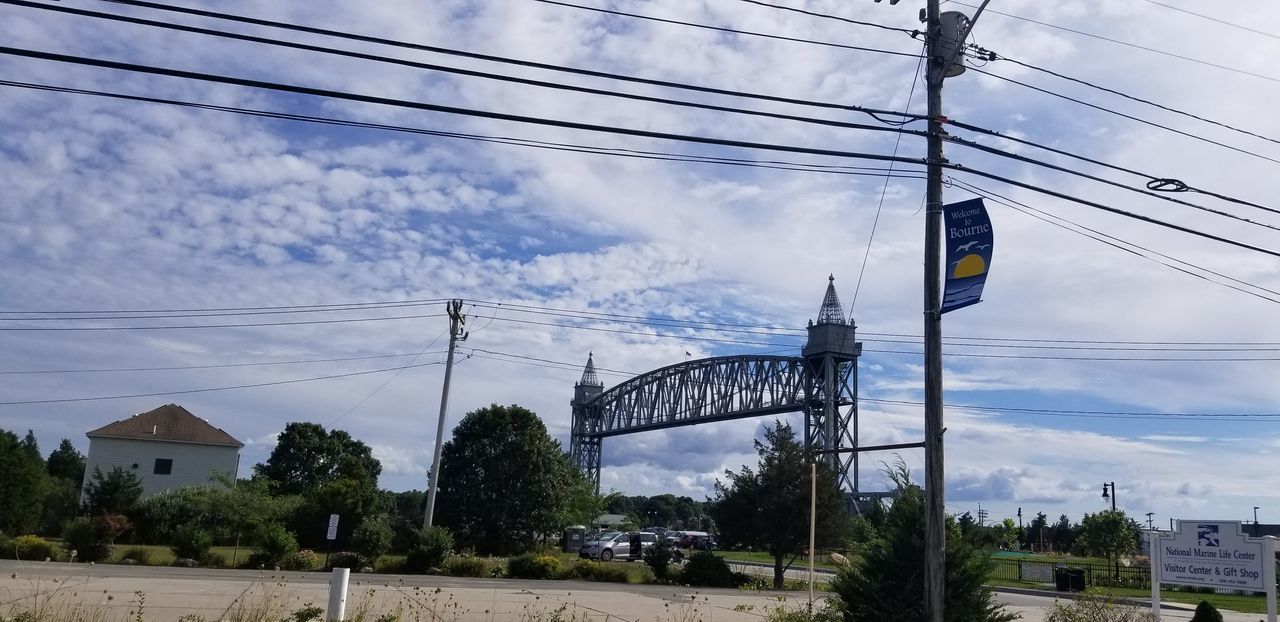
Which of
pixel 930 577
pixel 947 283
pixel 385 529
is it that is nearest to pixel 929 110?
pixel 947 283

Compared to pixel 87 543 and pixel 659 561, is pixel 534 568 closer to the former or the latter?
pixel 659 561

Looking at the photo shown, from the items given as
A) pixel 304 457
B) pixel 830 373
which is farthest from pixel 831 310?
pixel 304 457

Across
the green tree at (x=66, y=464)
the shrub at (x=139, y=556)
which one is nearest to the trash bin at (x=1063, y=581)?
the shrub at (x=139, y=556)

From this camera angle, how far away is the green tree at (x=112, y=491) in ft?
168

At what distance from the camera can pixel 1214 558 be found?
1731 cm

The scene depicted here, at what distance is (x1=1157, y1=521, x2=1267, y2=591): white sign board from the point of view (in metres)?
16.8

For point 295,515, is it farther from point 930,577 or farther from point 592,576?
point 930,577

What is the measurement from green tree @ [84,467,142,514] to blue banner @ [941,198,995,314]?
48.7 metres

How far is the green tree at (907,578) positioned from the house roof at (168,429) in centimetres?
5851

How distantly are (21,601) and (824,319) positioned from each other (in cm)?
6128

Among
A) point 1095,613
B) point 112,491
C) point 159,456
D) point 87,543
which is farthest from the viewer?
point 159,456

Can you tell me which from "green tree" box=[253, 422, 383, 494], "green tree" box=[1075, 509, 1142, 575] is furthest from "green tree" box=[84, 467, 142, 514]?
"green tree" box=[1075, 509, 1142, 575]

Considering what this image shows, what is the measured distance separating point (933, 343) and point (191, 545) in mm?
27836

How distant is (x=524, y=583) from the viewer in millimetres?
29094
